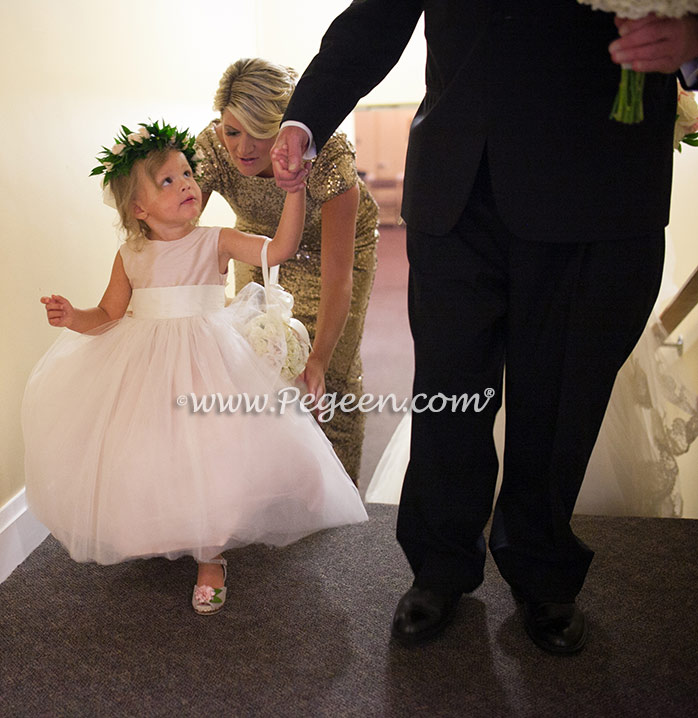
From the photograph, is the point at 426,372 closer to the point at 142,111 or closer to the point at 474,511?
the point at 474,511

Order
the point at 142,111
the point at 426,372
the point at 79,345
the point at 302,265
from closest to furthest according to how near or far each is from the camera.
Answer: the point at 426,372, the point at 79,345, the point at 302,265, the point at 142,111

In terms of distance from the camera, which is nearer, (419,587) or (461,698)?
(461,698)

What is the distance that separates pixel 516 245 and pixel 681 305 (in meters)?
1.16

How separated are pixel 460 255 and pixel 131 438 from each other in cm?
82

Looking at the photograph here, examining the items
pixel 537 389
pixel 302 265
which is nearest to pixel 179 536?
pixel 537 389

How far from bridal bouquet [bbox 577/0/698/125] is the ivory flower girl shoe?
4.13 feet

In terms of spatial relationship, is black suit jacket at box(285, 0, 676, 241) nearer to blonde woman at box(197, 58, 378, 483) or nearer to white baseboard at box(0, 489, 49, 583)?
blonde woman at box(197, 58, 378, 483)

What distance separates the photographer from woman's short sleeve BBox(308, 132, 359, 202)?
2123 mm

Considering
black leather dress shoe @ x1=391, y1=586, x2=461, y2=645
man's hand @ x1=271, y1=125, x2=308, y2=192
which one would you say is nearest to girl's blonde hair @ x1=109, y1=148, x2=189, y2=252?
man's hand @ x1=271, y1=125, x2=308, y2=192

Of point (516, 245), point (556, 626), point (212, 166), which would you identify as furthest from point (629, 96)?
point (212, 166)

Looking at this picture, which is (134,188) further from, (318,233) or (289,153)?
(318,233)

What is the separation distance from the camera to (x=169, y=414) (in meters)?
1.71

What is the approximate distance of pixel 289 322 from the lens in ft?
6.36

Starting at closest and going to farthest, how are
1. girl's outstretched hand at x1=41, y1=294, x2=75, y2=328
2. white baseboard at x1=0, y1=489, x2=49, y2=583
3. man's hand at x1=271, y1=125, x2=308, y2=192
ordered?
man's hand at x1=271, y1=125, x2=308, y2=192, girl's outstretched hand at x1=41, y1=294, x2=75, y2=328, white baseboard at x1=0, y1=489, x2=49, y2=583
